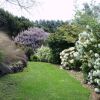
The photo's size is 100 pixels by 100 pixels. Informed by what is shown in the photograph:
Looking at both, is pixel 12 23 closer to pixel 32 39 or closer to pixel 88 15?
pixel 32 39

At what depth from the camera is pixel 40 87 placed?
12992 mm

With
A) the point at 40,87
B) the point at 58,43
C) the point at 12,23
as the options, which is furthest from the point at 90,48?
the point at 12,23

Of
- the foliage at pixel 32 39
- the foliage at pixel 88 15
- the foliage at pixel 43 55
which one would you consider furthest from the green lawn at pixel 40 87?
the foliage at pixel 32 39

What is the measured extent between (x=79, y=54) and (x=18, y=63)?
17.9ft

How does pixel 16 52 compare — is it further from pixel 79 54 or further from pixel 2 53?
pixel 79 54

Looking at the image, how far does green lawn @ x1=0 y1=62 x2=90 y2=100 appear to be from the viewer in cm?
1157

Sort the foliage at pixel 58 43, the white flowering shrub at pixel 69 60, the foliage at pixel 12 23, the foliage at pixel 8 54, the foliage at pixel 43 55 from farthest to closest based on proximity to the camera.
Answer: the foliage at pixel 12 23, the foliage at pixel 43 55, the foliage at pixel 58 43, the white flowering shrub at pixel 69 60, the foliage at pixel 8 54

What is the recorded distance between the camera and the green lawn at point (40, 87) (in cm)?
1157

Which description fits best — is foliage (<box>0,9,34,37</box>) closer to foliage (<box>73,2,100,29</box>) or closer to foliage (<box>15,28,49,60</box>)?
foliage (<box>15,28,49,60</box>)

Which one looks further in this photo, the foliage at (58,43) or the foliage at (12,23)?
the foliage at (12,23)

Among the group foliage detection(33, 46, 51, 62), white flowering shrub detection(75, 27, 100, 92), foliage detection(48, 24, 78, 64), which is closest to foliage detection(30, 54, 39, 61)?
foliage detection(33, 46, 51, 62)

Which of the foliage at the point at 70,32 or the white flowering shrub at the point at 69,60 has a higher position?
the foliage at the point at 70,32

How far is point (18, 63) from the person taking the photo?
1712 centimetres

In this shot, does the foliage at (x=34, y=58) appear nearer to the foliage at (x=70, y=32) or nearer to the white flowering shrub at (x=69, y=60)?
the foliage at (x=70, y=32)
